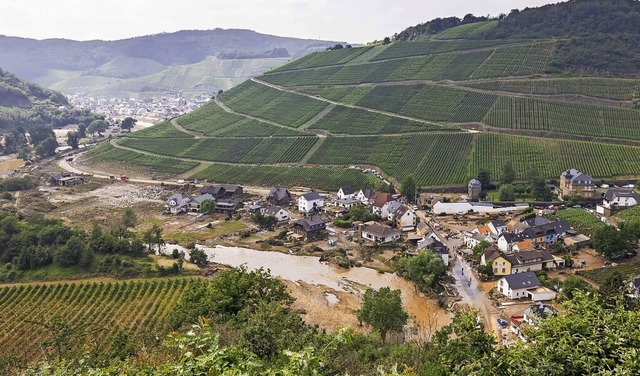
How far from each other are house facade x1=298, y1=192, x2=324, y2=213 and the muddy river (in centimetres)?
1171

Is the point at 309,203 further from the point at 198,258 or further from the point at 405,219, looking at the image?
the point at 198,258

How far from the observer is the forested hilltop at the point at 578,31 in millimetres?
83125

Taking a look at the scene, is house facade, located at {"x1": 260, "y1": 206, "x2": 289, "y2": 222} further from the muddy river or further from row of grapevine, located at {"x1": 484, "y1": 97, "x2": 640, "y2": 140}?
row of grapevine, located at {"x1": 484, "y1": 97, "x2": 640, "y2": 140}

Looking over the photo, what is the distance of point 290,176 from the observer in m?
67.4

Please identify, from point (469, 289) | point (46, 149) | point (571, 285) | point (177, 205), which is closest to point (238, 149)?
point (177, 205)

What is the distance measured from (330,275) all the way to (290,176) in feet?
98.0

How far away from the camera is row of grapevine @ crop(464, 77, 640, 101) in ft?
245

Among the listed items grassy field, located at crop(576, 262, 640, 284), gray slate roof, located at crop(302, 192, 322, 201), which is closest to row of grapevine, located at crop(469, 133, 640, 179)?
gray slate roof, located at crop(302, 192, 322, 201)

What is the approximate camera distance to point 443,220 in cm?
5031

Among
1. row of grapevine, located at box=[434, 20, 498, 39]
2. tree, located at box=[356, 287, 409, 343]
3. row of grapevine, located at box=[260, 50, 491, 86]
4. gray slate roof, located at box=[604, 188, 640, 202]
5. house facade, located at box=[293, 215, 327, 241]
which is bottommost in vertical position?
house facade, located at box=[293, 215, 327, 241]

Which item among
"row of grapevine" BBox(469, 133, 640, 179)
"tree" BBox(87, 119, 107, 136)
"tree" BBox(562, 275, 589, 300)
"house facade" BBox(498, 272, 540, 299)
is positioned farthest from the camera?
"tree" BBox(87, 119, 107, 136)

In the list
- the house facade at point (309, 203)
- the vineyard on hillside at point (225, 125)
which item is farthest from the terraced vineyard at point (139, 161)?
the house facade at point (309, 203)

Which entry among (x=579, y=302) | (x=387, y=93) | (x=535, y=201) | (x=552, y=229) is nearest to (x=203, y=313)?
(x=579, y=302)

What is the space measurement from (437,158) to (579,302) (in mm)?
54510
